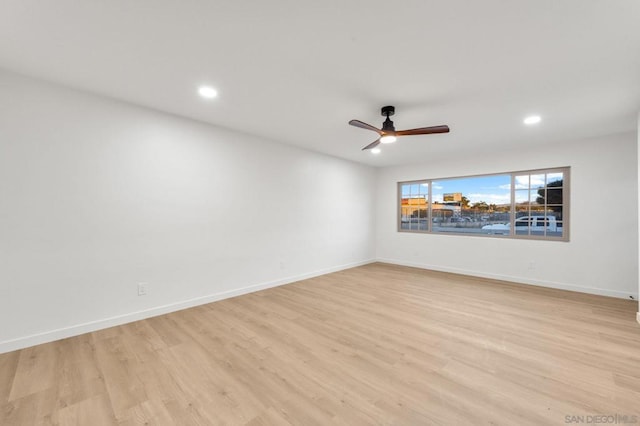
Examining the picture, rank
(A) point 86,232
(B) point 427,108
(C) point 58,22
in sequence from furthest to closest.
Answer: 1. (B) point 427,108
2. (A) point 86,232
3. (C) point 58,22

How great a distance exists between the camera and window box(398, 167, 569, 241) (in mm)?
4664

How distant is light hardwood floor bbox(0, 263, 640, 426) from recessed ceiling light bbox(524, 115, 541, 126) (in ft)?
8.10

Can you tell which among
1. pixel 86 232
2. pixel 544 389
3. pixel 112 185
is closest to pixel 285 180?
pixel 112 185

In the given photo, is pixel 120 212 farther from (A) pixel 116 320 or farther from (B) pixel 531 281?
(B) pixel 531 281

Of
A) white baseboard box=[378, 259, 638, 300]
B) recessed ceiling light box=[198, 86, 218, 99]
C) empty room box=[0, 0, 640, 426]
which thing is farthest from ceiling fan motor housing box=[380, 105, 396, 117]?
white baseboard box=[378, 259, 638, 300]

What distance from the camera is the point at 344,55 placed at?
208 centimetres

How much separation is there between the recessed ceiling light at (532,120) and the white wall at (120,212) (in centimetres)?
348

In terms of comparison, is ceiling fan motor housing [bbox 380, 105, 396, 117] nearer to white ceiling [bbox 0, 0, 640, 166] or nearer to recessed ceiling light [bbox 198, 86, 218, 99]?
white ceiling [bbox 0, 0, 640, 166]

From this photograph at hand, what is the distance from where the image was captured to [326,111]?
3.20 meters

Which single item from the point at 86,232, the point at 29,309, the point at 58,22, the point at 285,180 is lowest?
the point at 29,309

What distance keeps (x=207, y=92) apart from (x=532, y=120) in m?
3.98

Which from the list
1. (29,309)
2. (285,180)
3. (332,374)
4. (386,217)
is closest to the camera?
(332,374)

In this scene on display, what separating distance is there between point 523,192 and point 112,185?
6.42 meters

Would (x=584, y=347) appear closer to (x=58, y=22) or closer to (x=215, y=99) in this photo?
(x=215, y=99)
